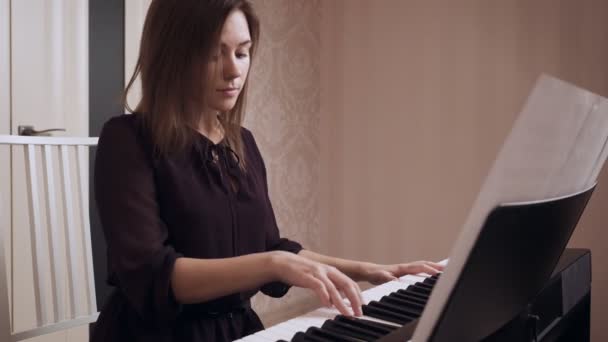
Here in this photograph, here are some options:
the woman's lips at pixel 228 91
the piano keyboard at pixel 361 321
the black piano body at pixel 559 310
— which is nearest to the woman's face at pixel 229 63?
the woman's lips at pixel 228 91

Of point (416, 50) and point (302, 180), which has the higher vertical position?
point (416, 50)

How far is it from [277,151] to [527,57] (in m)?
1.39

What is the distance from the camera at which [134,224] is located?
0.92 metres

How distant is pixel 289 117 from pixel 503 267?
2.74 meters

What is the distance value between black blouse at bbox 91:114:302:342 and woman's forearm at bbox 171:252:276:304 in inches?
0.5

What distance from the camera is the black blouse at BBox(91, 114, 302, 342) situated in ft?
2.94

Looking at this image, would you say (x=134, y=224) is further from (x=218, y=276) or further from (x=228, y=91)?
(x=228, y=91)

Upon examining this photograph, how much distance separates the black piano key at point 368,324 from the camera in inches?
28.0

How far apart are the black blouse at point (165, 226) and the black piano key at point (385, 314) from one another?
20 centimetres

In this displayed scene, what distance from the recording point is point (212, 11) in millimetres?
1024

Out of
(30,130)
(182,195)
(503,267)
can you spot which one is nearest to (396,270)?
(182,195)

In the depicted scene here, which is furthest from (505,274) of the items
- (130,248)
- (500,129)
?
(500,129)

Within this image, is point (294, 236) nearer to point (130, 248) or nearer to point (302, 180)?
point (302, 180)

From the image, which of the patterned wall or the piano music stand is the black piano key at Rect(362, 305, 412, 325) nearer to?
the piano music stand
